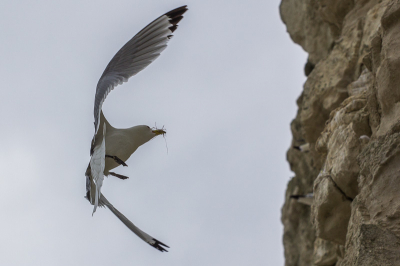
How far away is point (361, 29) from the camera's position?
525cm

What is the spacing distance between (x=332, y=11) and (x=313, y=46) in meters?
0.97

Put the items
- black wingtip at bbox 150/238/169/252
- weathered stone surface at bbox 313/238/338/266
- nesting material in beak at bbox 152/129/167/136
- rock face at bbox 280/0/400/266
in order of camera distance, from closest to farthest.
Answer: rock face at bbox 280/0/400/266, black wingtip at bbox 150/238/169/252, nesting material in beak at bbox 152/129/167/136, weathered stone surface at bbox 313/238/338/266

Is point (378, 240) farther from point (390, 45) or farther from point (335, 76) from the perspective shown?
point (335, 76)

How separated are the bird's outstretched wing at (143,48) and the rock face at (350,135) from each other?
5.79 feet

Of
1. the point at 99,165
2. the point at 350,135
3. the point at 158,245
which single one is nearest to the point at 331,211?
the point at 350,135

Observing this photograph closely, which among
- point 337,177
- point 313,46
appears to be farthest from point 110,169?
point 313,46

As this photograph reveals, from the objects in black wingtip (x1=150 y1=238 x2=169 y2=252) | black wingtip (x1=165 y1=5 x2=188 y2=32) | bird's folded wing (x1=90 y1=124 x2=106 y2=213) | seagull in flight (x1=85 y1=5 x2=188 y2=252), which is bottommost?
black wingtip (x1=150 y1=238 x2=169 y2=252)

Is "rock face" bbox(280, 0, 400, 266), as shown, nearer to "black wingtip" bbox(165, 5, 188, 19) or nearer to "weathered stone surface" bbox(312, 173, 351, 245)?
"weathered stone surface" bbox(312, 173, 351, 245)

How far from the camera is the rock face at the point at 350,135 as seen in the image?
2.98 m

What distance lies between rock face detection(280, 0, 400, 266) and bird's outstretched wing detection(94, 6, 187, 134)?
1.76 meters

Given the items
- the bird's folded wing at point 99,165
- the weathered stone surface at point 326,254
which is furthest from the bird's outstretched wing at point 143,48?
the weathered stone surface at point 326,254

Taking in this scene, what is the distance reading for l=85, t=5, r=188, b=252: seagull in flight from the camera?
370 centimetres

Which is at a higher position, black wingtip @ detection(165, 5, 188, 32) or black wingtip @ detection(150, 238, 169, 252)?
black wingtip @ detection(165, 5, 188, 32)

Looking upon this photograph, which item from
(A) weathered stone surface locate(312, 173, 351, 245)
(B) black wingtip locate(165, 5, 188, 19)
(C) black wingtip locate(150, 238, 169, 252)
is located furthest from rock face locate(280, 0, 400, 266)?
(B) black wingtip locate(165, 5, 188, 19)
